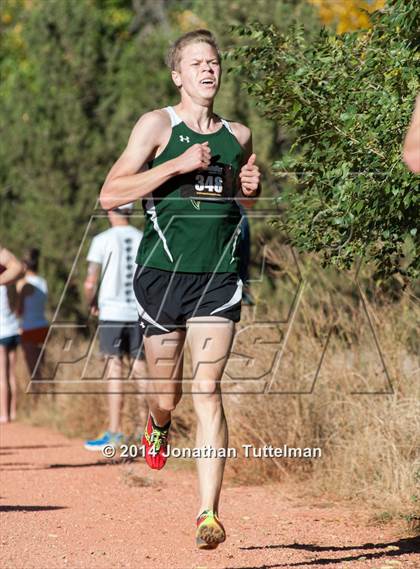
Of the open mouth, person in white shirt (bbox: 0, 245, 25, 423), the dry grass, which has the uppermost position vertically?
the open mouth

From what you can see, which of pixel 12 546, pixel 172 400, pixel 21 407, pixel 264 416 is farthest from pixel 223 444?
pixel 21 407

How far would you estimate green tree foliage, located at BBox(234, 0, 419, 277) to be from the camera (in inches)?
235

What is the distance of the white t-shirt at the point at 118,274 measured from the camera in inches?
414

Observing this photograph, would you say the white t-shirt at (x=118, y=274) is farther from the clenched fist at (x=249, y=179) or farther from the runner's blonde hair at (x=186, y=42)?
the clenched fist at (x=249, y=179)

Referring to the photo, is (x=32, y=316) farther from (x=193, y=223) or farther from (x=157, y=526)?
(x=193, y=223)

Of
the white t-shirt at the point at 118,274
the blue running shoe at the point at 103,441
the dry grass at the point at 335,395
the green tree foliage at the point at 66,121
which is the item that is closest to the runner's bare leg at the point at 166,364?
the dry grass at the point at 335,395

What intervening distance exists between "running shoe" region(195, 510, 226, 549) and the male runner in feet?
0.89

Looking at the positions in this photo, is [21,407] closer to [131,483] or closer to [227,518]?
[131,483]

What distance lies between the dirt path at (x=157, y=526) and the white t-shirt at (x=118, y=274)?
147 cm

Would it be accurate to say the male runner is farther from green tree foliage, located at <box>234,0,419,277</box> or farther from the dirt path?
the dirt path

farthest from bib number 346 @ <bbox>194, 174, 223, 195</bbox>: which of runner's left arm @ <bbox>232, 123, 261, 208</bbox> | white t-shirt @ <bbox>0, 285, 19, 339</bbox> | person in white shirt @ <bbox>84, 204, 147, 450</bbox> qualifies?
white t-shirt @ <bbox>0, 285, 19, 339</bbox>

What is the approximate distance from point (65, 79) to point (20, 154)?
1.40 metres

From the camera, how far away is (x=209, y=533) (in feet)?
18.3

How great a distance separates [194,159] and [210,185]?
401 millimetres
